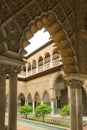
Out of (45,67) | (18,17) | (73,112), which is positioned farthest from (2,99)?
(45,67)

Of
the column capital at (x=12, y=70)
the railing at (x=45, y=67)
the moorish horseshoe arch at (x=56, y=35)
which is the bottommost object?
the column capital at (x=12, y=70)

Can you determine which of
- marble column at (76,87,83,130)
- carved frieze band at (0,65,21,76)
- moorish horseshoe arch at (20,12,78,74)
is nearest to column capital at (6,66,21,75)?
carved frieze band at (0,65,21,76)

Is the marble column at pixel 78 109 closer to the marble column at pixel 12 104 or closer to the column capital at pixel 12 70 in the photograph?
the marble column at pixel 12 104

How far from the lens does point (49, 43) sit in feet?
70.3

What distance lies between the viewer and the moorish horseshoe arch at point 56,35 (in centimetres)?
517

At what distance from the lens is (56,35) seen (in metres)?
6.21

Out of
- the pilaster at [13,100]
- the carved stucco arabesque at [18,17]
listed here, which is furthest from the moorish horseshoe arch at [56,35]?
the pilaster at [13,100]

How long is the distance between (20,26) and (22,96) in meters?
23.5

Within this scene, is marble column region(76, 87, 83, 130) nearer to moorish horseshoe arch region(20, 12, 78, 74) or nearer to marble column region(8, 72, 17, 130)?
moorish horseshoe arch region(20, 12, 78, 74)

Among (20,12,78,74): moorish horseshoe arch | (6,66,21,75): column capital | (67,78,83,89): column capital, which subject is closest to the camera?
(6,66,21,75): column capital

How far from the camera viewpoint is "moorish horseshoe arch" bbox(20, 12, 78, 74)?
5168 millimetres

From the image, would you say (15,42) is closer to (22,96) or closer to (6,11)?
(6,11)

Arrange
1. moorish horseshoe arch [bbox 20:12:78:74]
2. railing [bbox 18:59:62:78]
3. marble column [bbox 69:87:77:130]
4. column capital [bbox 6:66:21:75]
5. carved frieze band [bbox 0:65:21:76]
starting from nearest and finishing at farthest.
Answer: carved frieze band [bbox 0:65:21:76], column capital [bbox 6:66:21:75], moorish horseshoe arch [bbox 20:12:78:74], marble column [bbox 69:87:77:130], railing [bbox 18:59:62:78]

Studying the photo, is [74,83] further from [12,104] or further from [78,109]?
[12,104]
